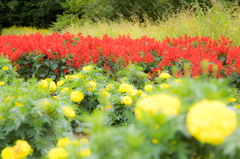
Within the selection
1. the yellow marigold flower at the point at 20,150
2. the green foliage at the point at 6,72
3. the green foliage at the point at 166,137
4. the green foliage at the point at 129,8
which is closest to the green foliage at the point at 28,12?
the green foliage at the point at 129,8

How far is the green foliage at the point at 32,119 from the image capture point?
1.54m

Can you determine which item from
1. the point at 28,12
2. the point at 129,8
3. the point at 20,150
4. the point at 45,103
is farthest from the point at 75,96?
the point at 28,12

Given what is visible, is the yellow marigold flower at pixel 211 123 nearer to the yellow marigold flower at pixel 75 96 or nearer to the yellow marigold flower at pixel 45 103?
the yellow marigold flower at pixel 45 103

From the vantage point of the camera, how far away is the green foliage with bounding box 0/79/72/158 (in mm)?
1542

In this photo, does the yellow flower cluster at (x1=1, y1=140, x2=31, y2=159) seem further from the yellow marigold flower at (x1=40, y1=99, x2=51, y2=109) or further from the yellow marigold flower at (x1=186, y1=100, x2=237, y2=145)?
the yellow marigold flower at (x1=186, y1=100, x2=237, y2=145)

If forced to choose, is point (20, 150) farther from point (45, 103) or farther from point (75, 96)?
point (75, 96)

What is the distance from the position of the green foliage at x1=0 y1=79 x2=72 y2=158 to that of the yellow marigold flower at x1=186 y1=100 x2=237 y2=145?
1.11 meters

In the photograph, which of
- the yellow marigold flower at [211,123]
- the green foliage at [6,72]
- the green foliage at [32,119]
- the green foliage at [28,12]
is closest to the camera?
the yellow marigold flower at [211,123]

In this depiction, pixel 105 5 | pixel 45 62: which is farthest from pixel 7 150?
pixel 105 5

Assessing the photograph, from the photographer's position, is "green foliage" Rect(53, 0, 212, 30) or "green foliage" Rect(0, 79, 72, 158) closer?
"green foliage" Rect(0, 79, 72, 158)

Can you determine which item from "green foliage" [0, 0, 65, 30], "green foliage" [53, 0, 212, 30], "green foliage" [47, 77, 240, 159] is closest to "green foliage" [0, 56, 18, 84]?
"green foliage" [47, 77, 240, 159]

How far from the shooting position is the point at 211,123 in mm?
778

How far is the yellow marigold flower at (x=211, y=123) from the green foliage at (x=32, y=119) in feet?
3.63

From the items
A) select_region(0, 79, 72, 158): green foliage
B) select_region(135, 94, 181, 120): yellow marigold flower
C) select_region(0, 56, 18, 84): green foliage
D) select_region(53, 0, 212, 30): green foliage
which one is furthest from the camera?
select_region(53, 0, 212, 30): green foliage
